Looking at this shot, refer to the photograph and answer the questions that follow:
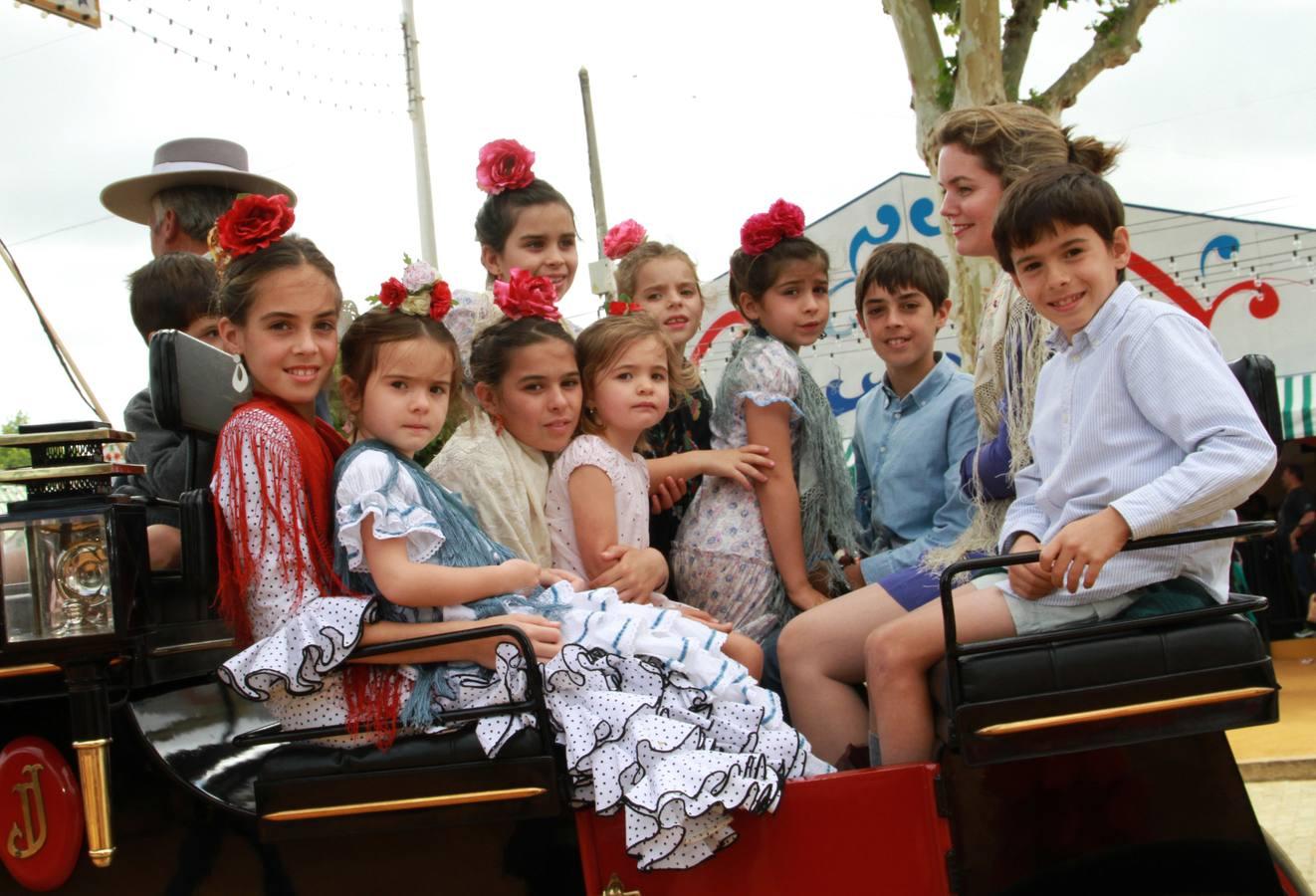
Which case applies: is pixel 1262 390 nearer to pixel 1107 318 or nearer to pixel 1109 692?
pixel 1107 318

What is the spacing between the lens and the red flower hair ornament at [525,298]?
307 cm

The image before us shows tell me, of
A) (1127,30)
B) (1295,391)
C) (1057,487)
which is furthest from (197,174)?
(1295,391)

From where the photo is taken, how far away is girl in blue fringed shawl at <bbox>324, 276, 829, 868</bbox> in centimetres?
223

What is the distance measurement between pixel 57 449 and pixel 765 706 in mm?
1454

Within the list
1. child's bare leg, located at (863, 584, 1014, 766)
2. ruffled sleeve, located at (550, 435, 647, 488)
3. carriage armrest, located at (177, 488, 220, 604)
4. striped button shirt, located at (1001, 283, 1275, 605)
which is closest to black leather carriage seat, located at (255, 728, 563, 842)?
carriage armrest, located at (177, 488, 220, 604)

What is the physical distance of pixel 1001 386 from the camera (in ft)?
9.68

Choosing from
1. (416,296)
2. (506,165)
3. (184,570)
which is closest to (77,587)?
(184,570)

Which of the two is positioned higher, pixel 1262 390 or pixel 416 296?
pixel 416 296

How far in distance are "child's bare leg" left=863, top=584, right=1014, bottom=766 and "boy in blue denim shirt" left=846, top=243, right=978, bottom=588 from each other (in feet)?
2.33

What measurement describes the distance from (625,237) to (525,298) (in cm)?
112

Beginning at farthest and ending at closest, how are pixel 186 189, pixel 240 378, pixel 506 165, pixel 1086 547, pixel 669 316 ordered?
pixel 186 189 < pixel 669 316 < pixel 506 165 < pixel 240 378 < pixel 1086 547

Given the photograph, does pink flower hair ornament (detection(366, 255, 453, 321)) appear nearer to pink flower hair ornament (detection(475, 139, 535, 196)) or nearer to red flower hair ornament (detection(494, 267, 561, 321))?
red flower hair ornament (detection(494, 267, 561, 321))

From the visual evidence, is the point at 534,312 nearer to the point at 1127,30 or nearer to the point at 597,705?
the point at 597,705

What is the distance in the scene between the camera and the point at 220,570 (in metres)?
2.46
